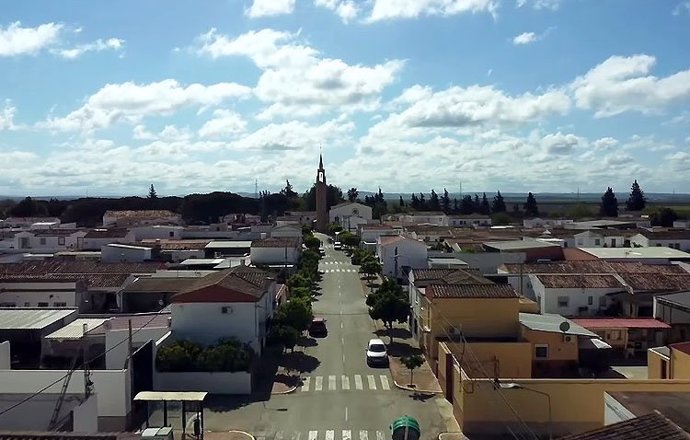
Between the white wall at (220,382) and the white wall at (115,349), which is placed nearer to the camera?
the white wall at (220,382)

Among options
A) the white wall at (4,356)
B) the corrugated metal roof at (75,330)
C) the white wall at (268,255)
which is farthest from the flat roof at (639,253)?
the white wall at (4,356)

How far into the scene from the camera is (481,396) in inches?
719

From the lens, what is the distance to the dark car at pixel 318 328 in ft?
100

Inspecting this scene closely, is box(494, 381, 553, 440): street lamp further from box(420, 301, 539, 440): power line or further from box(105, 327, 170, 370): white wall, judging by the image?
box(105, 327, 170, 370): white wall

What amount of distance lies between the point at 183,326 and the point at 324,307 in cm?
1377

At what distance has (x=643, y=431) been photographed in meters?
8.02

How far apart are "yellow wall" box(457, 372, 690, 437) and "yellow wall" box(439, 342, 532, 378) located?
3.21 m

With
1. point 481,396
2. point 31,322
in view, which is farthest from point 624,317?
point 31,322

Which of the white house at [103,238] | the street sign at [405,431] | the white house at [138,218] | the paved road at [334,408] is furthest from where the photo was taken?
the white house at [138,218]

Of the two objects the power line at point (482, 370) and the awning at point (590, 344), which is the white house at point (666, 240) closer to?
the awning at point (590, 344)

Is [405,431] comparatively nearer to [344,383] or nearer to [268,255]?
[344,383]

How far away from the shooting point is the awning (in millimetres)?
23703

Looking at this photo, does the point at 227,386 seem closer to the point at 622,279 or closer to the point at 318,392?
the point at 318,392

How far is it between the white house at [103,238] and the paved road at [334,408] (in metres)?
32.3
